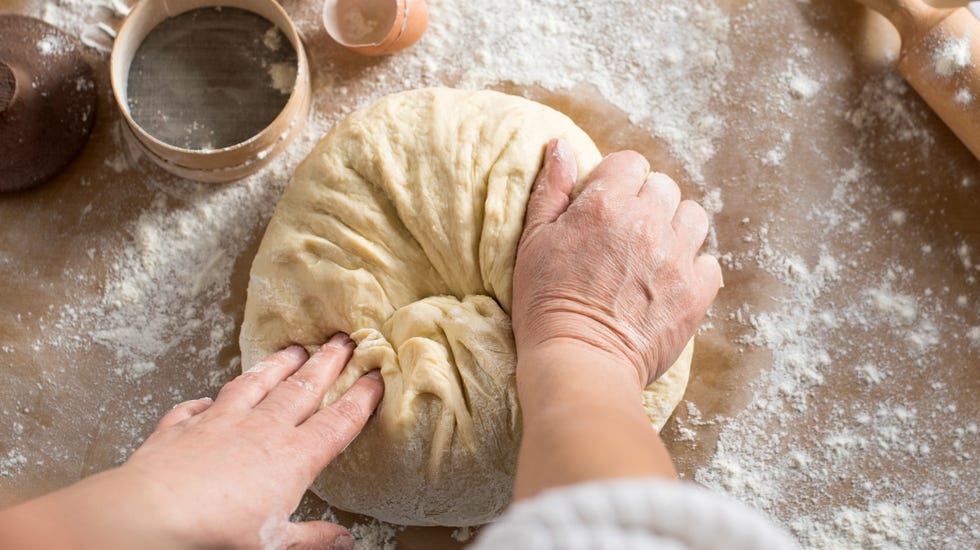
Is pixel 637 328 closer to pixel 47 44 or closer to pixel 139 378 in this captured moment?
pixel 139 378

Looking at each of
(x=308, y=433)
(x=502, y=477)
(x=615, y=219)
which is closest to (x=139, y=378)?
(x=308, y=433)

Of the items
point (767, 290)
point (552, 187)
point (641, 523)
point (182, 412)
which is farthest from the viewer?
point (767, 290)

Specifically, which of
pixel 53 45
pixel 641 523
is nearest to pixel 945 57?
pixel 641 523

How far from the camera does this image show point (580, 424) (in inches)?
38.4

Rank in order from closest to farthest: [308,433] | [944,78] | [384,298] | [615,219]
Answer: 1. [308,433]
2. [615,219]
3. [384,298]
4. [944,78]

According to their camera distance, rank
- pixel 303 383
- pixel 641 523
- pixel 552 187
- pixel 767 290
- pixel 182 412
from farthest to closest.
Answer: pixel 767 290, pixel 552 187, pixel 303 383, pixel 182 412, pixel 641 523

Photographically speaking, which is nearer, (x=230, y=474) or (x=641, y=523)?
(x=641, y=523)

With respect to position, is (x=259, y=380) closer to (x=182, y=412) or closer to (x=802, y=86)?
(x=182, y=412)

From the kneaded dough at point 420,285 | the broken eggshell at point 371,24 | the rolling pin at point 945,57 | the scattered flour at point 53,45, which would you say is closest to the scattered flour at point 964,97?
the rolling pin at point 945,57

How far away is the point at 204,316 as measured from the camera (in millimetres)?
1922

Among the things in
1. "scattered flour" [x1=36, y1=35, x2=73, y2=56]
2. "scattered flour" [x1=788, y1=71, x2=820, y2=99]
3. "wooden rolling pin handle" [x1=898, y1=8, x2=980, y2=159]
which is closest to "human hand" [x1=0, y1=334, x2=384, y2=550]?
"scattered flour" [x1=36, y1=35, x2=73, y2=56]

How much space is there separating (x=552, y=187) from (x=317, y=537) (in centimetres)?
82

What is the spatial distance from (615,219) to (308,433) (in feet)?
2.29

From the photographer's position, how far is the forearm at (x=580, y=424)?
0.88m
